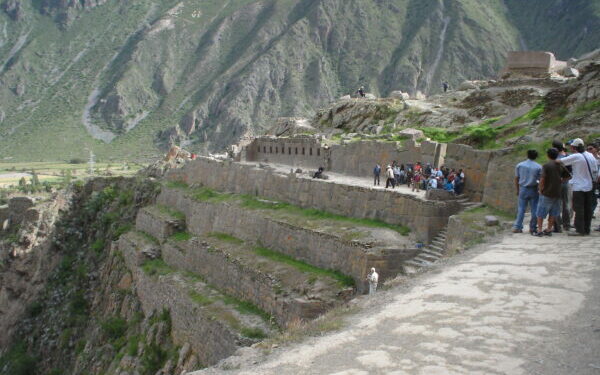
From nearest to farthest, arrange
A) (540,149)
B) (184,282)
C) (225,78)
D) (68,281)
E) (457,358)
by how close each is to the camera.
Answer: (457,358) → (540,149) → (184,282) → (68,281) → (225,78)

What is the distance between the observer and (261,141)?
112ft

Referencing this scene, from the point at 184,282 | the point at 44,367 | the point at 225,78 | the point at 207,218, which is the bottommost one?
the point at 44,367

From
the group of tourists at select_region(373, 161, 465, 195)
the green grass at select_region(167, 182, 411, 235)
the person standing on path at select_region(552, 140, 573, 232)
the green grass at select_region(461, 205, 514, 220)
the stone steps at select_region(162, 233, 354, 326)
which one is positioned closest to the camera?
the person standing on path at select_region(552, 140, 573, 232)

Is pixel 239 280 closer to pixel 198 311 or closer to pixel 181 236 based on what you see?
pixel 198 311

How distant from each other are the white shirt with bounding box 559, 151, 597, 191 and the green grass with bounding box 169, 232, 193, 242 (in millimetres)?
17718

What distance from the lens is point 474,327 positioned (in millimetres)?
7105

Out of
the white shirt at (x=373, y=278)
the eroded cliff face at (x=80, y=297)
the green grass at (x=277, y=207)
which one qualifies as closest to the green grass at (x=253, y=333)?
the eroded cliff face at (x=80, y=297)

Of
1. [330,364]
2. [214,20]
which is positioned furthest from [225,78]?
[330,364]

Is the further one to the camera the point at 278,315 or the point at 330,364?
the point at 278,315

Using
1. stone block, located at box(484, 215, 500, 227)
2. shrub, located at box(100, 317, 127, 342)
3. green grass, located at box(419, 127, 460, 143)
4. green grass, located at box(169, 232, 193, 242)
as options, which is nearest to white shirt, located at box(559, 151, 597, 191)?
stone block, located at box(484, 215, 500, 227)

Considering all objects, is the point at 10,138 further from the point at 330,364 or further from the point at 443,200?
the point at 330,364

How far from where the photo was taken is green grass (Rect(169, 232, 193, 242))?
26.3 meters

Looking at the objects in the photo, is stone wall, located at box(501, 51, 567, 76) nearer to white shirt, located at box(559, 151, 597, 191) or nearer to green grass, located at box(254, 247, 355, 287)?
green grass, located at box(254, 247, 355, 287)

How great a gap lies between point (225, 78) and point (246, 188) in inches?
3368
